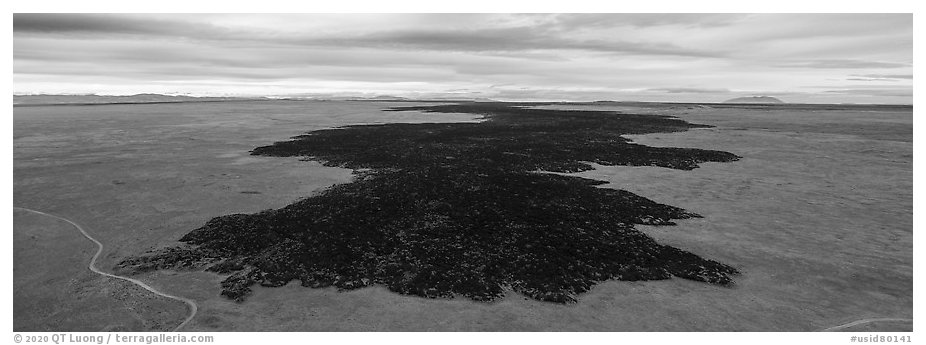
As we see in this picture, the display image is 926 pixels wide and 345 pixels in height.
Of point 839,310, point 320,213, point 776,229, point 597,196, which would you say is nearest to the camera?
point 839,310

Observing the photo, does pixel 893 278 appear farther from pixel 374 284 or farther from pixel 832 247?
pixel 374 284

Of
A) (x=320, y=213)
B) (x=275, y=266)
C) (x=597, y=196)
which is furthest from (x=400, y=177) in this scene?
(x=275, y=266)

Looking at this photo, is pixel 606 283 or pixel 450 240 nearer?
pixel 606 283

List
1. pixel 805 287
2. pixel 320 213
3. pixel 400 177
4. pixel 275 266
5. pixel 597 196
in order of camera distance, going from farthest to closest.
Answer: pixel 400 177, pixel 597 196, pixel 320 213, pixel 275 266, pixel 805 287

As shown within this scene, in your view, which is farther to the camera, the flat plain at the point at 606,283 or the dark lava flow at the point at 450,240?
the dark lava flow at the point at 450,240

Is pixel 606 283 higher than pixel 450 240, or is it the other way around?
pixel 450 240
